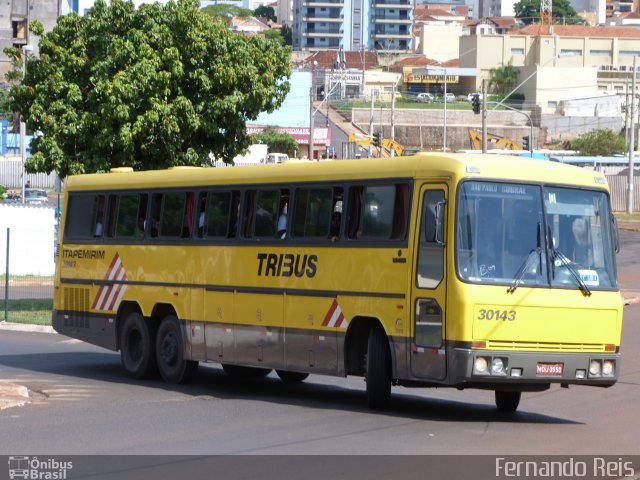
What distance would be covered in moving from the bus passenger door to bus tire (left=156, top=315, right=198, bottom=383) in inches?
196

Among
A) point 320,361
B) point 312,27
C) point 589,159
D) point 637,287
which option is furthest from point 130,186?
point 312,27

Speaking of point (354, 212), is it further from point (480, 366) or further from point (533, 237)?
point (480, 366)

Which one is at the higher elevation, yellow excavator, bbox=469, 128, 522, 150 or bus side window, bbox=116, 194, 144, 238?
yellow excavator, bbox=469, 128, 522, 150

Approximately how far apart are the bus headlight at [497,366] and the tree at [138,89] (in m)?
16.1

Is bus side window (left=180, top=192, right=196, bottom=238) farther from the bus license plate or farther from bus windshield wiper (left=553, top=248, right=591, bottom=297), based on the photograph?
the bus license plate

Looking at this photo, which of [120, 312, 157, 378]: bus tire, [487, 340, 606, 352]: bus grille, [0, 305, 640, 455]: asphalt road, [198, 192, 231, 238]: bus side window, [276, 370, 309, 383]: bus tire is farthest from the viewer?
[276, 370, 309, 383]: bus tire

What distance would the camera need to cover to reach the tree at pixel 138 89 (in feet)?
92.7

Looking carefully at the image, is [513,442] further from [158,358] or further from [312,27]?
[312,27]

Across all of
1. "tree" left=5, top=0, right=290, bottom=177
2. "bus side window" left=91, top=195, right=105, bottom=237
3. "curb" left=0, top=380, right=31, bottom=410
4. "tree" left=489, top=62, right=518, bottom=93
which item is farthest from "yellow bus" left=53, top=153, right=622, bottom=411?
"tree" left=489, top=62, right=518, bottom=93

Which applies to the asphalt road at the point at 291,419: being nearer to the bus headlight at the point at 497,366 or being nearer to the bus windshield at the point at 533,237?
the bus headlight at the point at 497,366

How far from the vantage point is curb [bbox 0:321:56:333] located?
2819cm

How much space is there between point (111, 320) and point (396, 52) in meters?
173

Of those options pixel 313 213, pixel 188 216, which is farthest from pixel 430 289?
pixel 188 216
